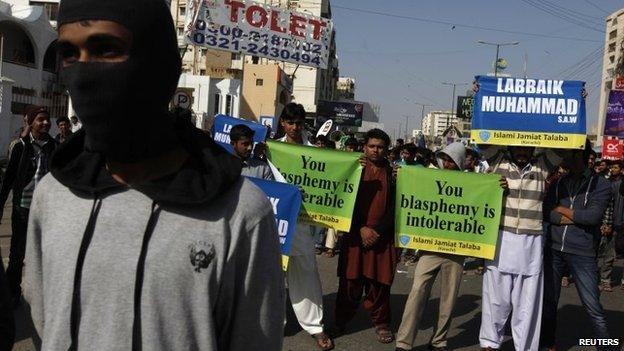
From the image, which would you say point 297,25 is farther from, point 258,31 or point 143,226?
point 143,226

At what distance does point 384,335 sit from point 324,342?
64cm

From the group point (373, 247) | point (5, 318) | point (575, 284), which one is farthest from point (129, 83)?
point (575, 284)

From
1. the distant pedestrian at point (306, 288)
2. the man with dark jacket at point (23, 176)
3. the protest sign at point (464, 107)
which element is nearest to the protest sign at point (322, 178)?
the distant pedestrian at point (306, 288)

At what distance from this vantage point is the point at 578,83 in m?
5.66

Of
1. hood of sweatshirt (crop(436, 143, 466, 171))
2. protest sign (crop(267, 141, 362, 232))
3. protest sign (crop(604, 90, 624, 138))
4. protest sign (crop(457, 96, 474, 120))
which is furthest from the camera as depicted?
protest sign (crop(457, 96, 474, 120))

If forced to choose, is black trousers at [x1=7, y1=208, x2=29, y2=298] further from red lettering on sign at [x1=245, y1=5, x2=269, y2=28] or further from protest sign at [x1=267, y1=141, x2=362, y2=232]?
red lettering on sign at [x1=245, y1=5, x2=269, y2=28]

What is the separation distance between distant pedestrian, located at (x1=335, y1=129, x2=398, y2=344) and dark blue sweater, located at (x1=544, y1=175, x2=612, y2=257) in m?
1.43

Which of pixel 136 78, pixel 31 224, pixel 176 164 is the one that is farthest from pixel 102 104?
pixel 31 224

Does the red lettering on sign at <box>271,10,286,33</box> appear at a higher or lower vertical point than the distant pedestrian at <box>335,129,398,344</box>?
higher

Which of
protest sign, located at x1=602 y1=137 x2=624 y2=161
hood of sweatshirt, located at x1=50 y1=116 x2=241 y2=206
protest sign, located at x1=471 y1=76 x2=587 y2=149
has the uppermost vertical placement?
protest sign, located at x1=602 y1=137 x2=624 y2=161

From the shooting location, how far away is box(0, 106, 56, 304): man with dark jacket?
602 cm

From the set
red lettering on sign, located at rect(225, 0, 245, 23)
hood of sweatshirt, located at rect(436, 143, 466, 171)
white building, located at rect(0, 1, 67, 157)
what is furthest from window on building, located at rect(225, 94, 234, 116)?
hood of sweatshirt, located at rect(436, 143, 466, 171)

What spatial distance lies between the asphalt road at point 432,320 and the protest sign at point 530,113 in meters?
2.03

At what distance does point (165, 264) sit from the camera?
1.48 metres
